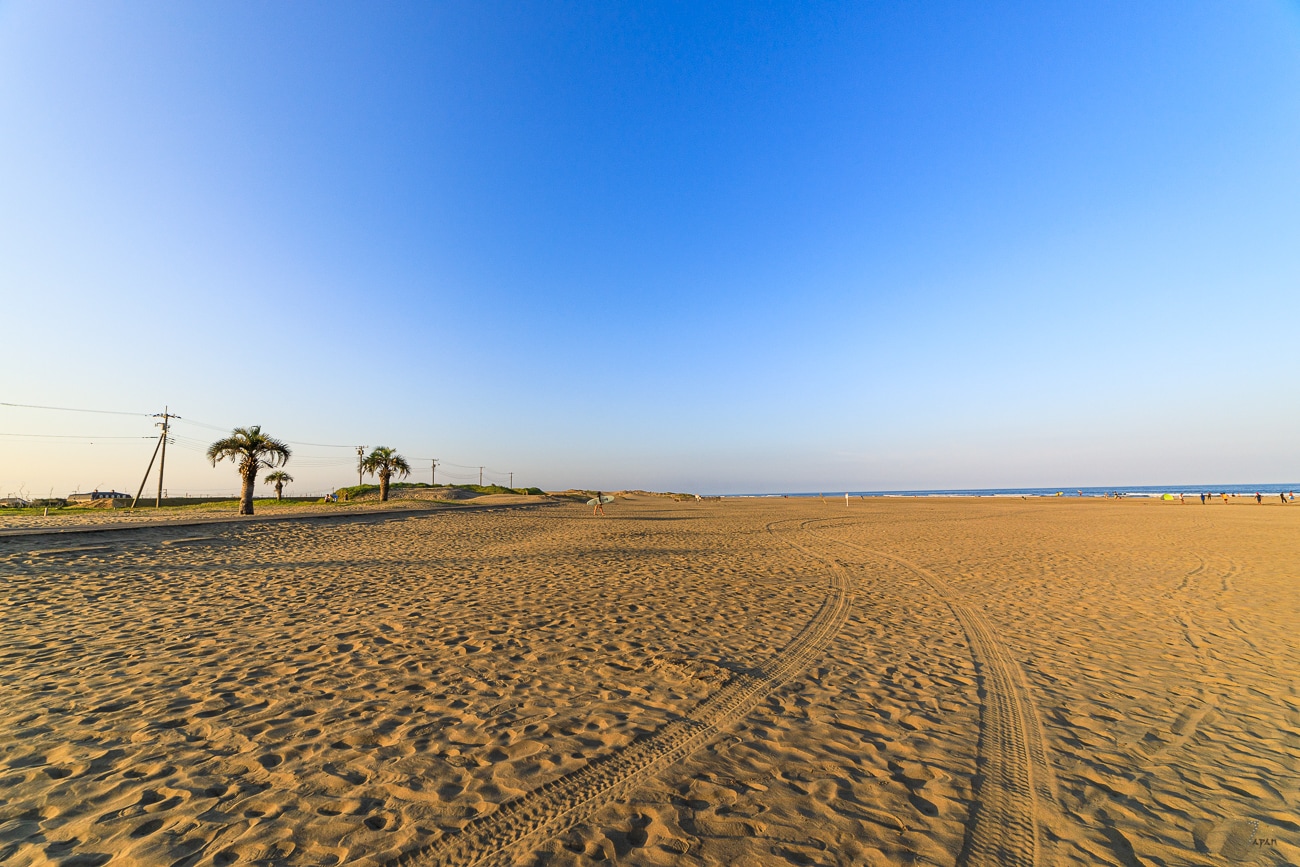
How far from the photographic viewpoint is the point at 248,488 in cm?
3159

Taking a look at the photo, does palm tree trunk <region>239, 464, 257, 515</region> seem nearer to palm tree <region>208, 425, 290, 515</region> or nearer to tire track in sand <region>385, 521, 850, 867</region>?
palm tree <region>208, 425, 290, 515</region>

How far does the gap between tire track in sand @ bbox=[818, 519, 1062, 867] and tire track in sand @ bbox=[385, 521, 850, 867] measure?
2.17 m

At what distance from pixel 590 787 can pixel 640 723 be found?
1.16 m

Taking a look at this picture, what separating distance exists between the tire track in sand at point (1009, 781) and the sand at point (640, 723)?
0.03 m

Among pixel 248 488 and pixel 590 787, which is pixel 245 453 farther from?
pixel 590 787

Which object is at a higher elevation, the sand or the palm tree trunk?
the palm tree trunk

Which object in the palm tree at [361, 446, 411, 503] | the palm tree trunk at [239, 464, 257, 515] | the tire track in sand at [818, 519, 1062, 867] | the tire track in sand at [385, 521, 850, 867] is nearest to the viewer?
the tire track in sand at [385, 521, 850, 867]

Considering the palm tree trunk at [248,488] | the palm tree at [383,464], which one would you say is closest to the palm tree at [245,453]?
the palm tree trunk at [248,488]

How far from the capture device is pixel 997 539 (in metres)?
22.4

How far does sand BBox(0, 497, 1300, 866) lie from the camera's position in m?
3.60

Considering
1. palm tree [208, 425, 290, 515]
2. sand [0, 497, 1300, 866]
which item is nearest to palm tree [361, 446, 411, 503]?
palm tree [208, 425, 290, 515]

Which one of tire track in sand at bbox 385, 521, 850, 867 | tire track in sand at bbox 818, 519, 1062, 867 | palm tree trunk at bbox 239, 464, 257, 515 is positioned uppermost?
palm tree trunk at bbox 239, 464, 257, 515

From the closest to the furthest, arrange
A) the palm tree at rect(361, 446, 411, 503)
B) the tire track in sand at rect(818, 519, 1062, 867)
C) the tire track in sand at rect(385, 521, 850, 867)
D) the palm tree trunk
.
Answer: the tire track in sand at rect(385, 521, 850, 867), the tire track in sand at rect(818, 519, 1062, 867), the palm tree trunk, the palm tree at rect(361, 446, 411, 503)

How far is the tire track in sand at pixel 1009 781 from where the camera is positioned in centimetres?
356
